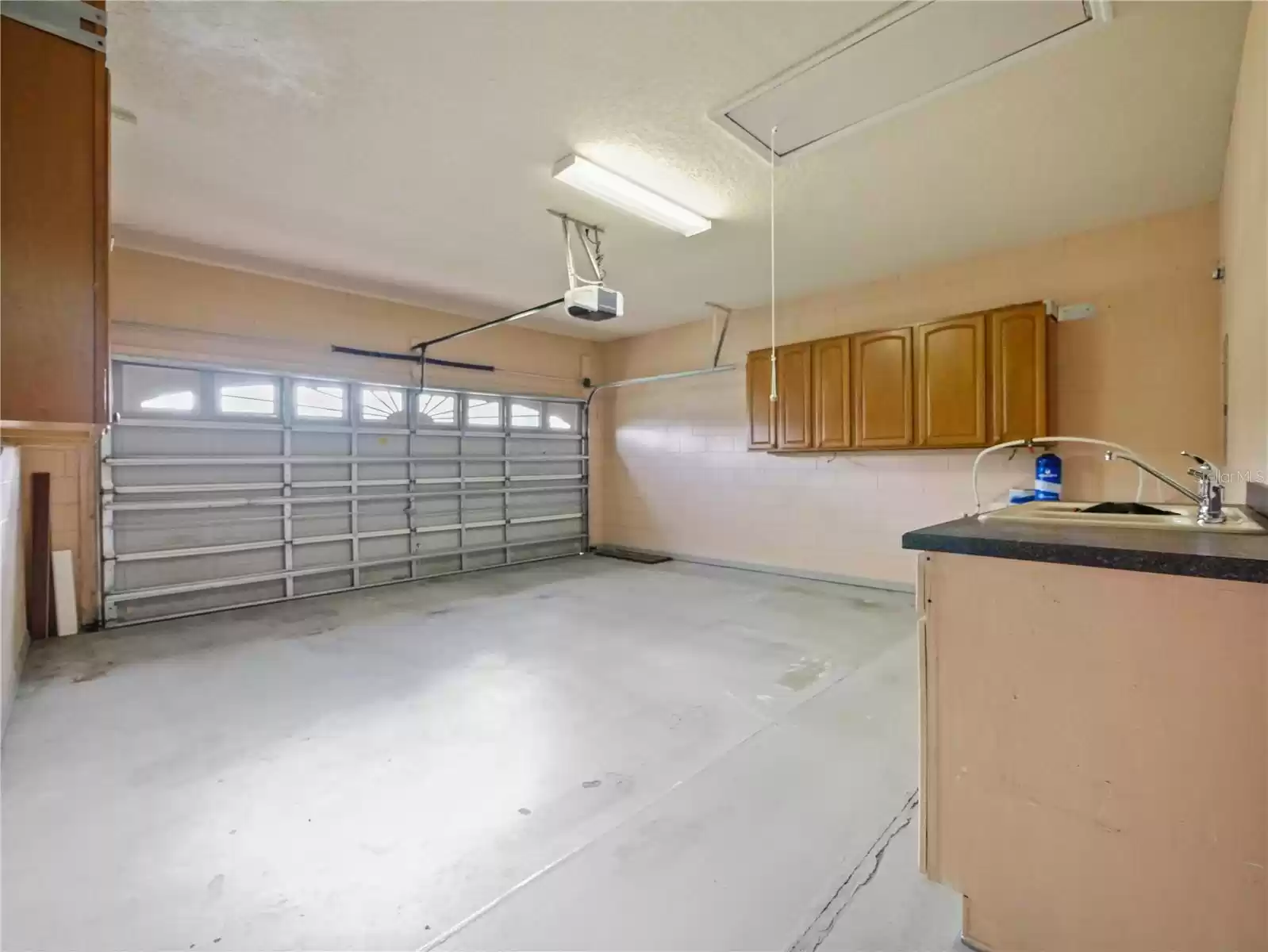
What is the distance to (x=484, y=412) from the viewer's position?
661 centimetres

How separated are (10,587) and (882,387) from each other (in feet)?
19.4

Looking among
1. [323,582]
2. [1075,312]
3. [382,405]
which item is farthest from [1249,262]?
[323,582]

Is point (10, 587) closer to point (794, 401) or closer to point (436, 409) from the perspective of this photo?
point (436, 409)

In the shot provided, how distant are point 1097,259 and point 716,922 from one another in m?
4.93

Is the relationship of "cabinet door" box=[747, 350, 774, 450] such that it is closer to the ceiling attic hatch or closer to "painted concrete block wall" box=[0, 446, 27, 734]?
the ceiling attic hatch

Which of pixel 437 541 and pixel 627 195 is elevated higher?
pixel 627 195

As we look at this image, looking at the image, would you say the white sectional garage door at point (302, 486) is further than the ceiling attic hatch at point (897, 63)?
Yes

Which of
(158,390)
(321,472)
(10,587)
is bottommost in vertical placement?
(10,587)

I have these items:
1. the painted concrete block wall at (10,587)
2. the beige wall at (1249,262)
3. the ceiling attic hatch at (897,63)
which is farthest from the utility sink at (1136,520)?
the painted concrete block wall at (10,587)

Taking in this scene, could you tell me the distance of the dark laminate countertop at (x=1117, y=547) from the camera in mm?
1067

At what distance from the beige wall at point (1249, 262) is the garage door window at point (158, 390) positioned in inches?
246

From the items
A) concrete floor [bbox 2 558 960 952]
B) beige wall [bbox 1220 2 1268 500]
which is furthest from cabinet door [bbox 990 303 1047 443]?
concrete floor [bbox 2 558 960 952]

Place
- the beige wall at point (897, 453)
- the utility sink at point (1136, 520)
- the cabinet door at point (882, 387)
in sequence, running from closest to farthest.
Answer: the utility sink at point (1136, 520)
the beige wall at point (897, 453)
the cabinet door at point (882, 387)

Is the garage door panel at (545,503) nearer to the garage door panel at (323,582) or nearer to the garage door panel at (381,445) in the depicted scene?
the garage door panel at (381,445)
